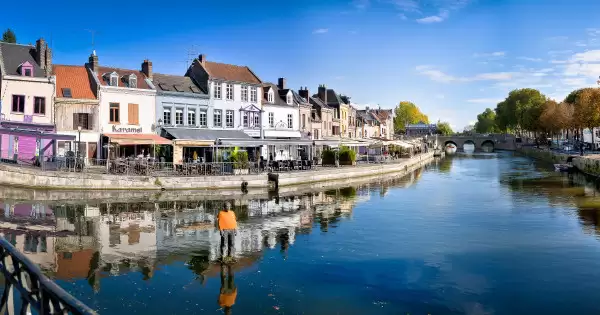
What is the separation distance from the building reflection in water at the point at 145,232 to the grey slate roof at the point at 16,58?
52.7 ft

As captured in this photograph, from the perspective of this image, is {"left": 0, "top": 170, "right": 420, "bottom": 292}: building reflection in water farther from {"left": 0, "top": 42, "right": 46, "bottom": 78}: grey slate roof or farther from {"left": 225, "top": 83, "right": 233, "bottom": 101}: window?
{"left": 225, "top": 83, "right": 233, "bottom": 101}: window

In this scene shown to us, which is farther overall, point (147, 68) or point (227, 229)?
point (147, 68)

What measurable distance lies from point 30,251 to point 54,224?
511 centimetres

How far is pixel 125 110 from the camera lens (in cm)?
4116

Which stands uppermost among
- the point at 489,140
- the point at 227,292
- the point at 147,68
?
the point at 147,68

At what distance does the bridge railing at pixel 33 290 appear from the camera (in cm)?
529

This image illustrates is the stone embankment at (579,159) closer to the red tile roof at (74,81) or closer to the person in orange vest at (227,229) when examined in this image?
the person in orange vest at (227,229)

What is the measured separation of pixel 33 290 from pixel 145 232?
47.2ft

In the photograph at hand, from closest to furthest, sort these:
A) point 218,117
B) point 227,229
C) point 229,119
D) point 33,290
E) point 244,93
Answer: point 33,290, point 227,229, point 218,117, point 229,119, point 244,93

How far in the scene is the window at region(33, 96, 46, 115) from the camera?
121 feet

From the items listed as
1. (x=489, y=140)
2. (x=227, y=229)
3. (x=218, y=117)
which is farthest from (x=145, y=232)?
(x=489, y=140)

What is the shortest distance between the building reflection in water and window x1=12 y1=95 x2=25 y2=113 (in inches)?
556

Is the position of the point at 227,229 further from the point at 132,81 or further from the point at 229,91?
Result: the point at 229,91

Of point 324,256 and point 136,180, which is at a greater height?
point 136,180
